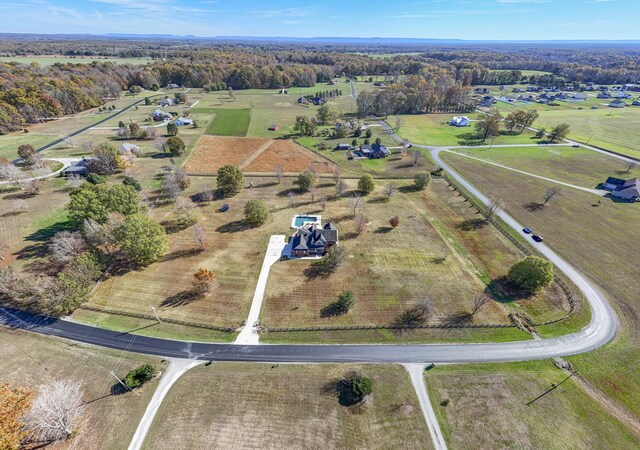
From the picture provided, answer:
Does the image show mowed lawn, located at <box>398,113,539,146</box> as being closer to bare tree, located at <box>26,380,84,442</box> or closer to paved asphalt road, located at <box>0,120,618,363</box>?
paved asphalt road, located at <box>0,120,618,363</box>

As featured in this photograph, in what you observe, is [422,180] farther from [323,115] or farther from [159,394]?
[159,394]

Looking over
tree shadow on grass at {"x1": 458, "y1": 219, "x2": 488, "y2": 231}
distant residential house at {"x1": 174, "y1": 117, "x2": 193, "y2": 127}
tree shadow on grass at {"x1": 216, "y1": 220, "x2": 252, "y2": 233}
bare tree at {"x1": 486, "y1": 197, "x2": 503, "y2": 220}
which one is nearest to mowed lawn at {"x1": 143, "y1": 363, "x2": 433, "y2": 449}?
tree shadow on grass at {"x1": 216, "y1": 220, "x2": 252, "y2": 233}

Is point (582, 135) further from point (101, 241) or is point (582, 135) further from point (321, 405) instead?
point (101, 241)

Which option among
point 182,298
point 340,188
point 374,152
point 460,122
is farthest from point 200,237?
point 460,122

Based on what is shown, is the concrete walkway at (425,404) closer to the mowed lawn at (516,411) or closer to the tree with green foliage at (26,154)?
the mowed lawn at (516,411)

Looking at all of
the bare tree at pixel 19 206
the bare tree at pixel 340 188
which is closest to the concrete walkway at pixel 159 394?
the bare tree at pixel 340 188

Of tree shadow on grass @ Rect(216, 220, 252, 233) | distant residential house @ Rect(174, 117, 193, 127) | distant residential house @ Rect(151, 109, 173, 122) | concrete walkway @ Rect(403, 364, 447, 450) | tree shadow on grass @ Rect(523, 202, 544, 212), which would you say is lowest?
concrete walkway @ Rect(403, 364, 447, 450)
